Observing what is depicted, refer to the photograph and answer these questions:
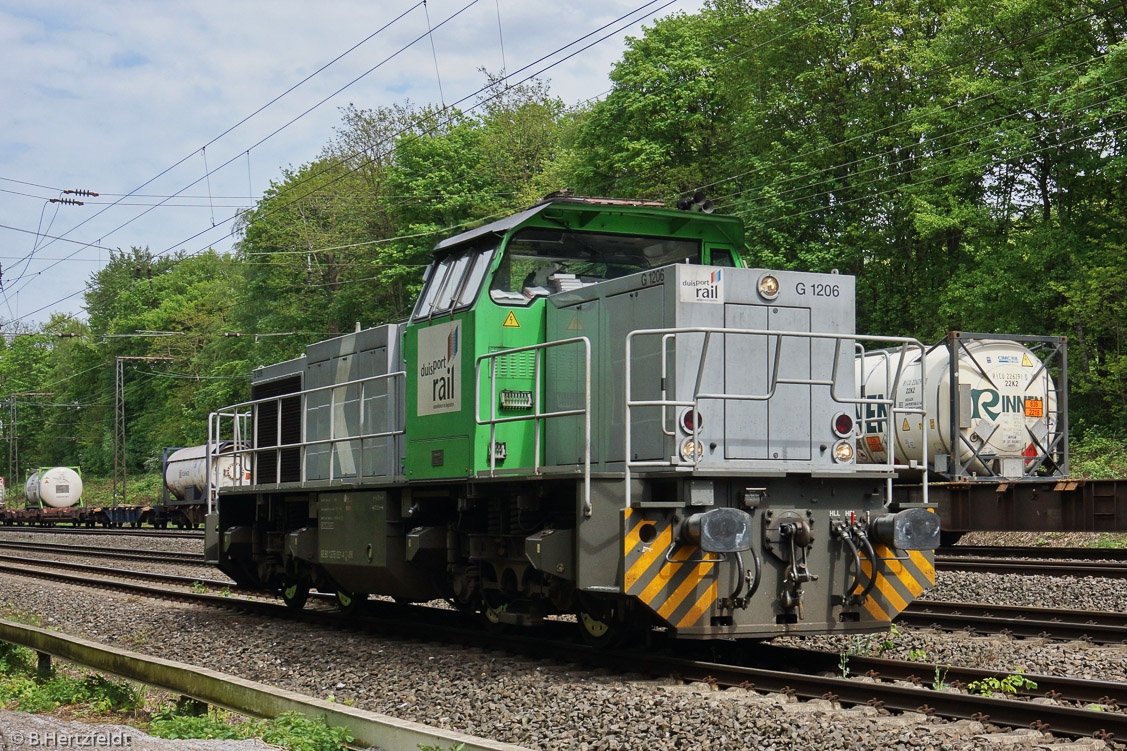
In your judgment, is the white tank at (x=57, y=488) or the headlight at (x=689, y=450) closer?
the headlight at (x=689, y=450)

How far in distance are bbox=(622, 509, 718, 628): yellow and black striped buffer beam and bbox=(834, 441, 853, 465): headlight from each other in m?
1.45

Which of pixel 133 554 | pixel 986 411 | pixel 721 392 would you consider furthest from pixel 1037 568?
pixel 133 554

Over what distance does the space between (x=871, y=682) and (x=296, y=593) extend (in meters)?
7.50

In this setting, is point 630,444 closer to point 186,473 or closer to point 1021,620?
point 1021,620

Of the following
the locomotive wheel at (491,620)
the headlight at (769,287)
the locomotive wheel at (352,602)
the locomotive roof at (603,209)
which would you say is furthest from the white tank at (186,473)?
the headlight at (769,287)

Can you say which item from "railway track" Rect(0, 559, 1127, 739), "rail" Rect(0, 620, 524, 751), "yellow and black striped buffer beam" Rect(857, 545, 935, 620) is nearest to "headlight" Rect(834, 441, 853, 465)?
"yellow and black striped buffer beam" Rect(857, 545, 935, 620)

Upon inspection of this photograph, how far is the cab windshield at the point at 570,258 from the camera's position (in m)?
8.63

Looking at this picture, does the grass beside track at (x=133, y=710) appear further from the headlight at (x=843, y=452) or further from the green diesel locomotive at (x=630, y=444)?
the headlight at (x=843, y=452)

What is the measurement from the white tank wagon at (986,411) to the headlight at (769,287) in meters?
9.12

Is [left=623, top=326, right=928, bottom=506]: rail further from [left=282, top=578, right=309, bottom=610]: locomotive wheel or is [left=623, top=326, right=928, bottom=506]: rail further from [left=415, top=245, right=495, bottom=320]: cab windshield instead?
[left=282, top=578, right=309, bottom=610]: locomotive wheel

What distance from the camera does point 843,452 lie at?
7887 mm

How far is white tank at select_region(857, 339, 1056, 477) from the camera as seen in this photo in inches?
655

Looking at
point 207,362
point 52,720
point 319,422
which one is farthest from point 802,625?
point 207,362

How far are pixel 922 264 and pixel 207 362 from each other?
3804cm
